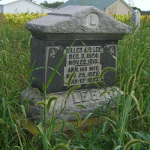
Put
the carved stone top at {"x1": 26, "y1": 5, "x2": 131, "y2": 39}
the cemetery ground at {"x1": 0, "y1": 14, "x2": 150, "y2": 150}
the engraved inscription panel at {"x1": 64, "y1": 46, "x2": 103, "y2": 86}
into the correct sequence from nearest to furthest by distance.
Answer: the cemetery ground at {"x1": 0, "y1": 14, "x2": 150, "y2": 150}, the carved stone top at {"x1": 26, "y1": 5, "x2": 131, "y2": 39}, the engraved inscription panel at {"x1": 64, "y1": 46, "x2": 103, "y2": 86}

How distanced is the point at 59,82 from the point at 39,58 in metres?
0.32

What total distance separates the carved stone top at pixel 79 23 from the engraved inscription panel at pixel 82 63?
22 cm

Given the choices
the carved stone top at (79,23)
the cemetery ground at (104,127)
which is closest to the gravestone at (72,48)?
the carved stone top at (79,23)

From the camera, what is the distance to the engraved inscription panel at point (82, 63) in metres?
2.37

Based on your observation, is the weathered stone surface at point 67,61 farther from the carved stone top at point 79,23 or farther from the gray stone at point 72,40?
the carved stone top at point 79,23

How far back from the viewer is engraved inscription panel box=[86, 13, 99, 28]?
91.2 inches

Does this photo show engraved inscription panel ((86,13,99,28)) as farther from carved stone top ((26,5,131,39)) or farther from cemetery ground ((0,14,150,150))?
cemetery ground ((0,14,150,150))

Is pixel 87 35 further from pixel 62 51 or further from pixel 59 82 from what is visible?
pixel 59 82

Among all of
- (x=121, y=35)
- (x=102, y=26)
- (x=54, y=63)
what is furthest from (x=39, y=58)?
(x=121, y=35)

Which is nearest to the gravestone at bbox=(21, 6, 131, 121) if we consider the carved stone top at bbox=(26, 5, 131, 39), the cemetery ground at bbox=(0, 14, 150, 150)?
the carved stone top at bbox=(26, 5, 131, 39)

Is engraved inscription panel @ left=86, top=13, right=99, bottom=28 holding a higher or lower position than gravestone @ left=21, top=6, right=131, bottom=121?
higher

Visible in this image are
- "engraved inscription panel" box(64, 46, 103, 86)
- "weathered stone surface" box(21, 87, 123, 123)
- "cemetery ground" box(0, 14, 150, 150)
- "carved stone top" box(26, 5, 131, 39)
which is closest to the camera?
"cemetery ground" box(0, 14, 150, 150)

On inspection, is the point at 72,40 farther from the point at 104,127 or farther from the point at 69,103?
the point at 104,127

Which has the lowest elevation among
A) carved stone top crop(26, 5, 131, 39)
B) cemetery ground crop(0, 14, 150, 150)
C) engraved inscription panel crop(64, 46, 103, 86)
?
cemetery ground crop(0, 14, 150, 150)
